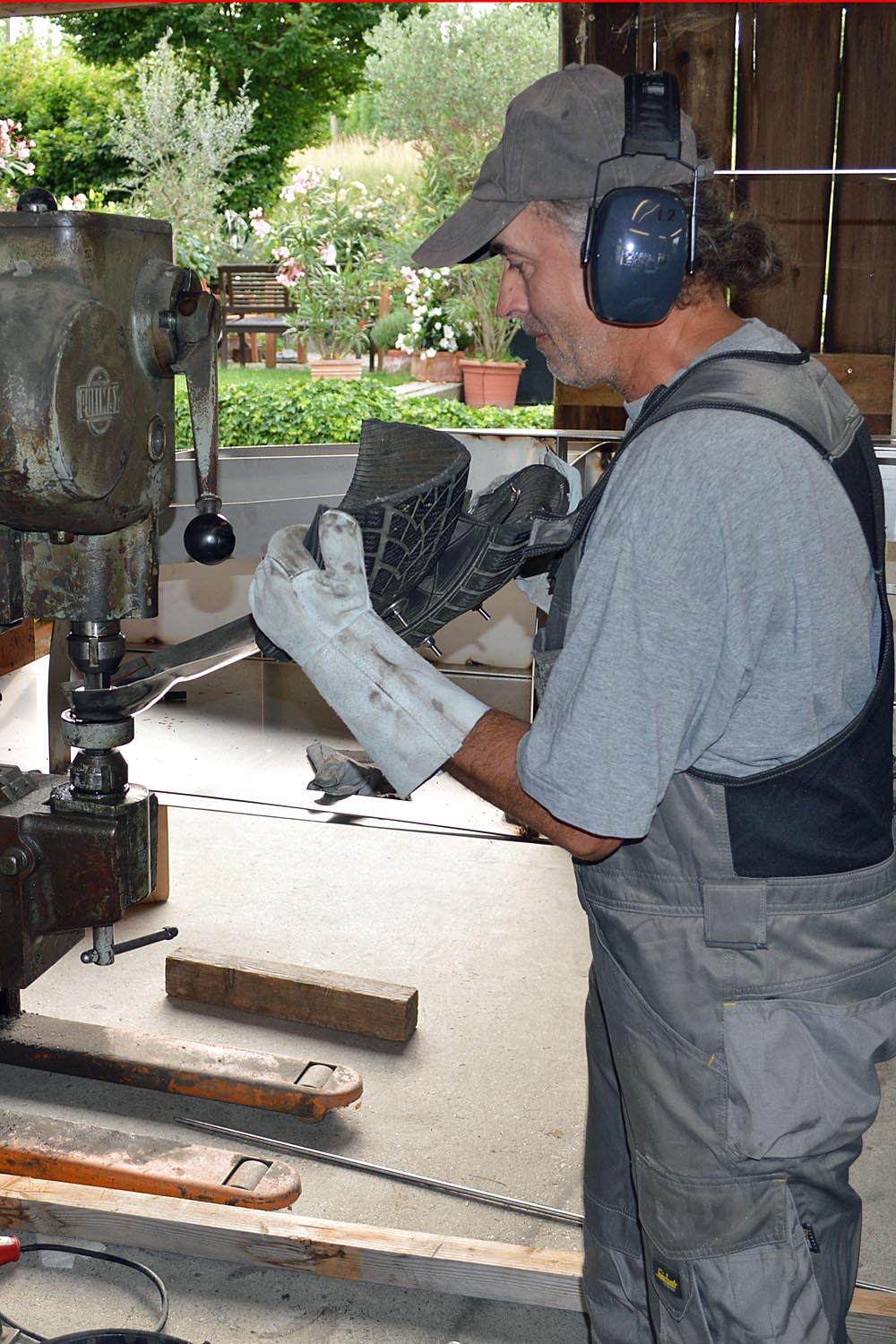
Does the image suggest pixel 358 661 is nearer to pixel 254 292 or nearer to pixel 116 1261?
pixel 116 1261

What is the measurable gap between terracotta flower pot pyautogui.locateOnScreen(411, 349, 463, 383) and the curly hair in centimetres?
800

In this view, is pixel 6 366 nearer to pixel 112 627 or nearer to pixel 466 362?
pixel 112 627

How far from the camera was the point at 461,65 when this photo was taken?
40.3 feet

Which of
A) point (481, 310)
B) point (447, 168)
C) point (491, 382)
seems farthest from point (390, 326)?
point (447, 168)

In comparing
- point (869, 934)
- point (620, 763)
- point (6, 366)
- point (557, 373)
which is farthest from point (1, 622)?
point (869, 934)

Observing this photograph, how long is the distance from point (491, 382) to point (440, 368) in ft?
2.72

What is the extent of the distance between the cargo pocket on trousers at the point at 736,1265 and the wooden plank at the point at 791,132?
328 cm

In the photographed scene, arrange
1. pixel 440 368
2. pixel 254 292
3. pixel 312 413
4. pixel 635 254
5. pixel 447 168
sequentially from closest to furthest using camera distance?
pixel 635 254 < pixel 312 413 < pixel 440 368 < pixel 254 292 < pixel 447 168

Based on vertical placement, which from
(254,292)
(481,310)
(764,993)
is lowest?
(764,993)

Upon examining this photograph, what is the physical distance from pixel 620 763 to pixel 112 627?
0.97 meters

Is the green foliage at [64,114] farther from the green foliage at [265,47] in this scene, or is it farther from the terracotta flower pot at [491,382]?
the terracotta flower pot at [491,382]

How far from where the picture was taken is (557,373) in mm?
1450

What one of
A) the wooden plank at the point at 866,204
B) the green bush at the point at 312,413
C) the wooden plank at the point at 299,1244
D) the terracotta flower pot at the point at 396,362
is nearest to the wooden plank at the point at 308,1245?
the wooden plank at the point at 299,1244

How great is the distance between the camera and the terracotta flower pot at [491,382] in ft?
27.9
